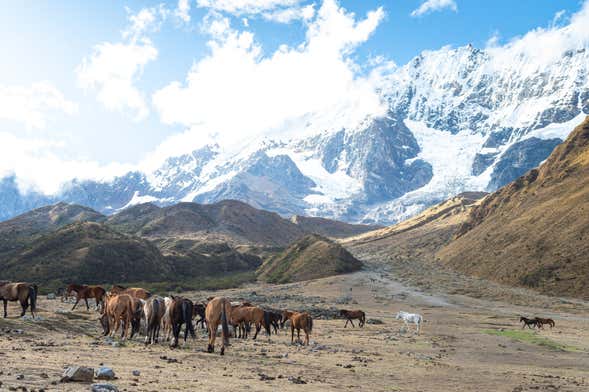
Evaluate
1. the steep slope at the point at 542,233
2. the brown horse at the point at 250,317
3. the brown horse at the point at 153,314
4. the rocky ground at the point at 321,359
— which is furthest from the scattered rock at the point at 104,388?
the steep slope at the point at 542,233

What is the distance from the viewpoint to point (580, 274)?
76.5m

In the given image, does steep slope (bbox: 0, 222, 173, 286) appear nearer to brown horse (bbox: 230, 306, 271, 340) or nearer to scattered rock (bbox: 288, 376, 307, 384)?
brown horse (bbox: 230, 306, 271, 340)

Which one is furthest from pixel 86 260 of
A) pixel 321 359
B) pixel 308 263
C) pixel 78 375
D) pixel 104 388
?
pixel 104 388

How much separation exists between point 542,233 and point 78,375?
95.1m

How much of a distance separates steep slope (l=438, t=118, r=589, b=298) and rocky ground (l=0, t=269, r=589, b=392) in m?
38.2

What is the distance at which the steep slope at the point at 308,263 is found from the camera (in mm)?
107750

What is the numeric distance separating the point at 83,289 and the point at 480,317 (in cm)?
4227

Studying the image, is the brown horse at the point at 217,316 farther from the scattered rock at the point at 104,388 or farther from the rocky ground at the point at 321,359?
the scattered rock at the point at 104,388

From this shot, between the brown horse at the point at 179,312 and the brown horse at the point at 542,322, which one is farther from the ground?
the brown horse at the point at 179,312

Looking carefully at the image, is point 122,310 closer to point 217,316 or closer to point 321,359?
point 217,316

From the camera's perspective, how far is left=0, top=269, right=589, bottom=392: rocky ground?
15266mm

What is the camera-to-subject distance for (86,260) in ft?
279

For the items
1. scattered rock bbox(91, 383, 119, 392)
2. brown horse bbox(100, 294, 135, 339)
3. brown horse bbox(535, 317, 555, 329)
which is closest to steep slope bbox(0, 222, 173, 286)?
brown horse bbox(100, 294, 135, 339)

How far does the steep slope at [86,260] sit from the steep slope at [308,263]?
24.0 meters
